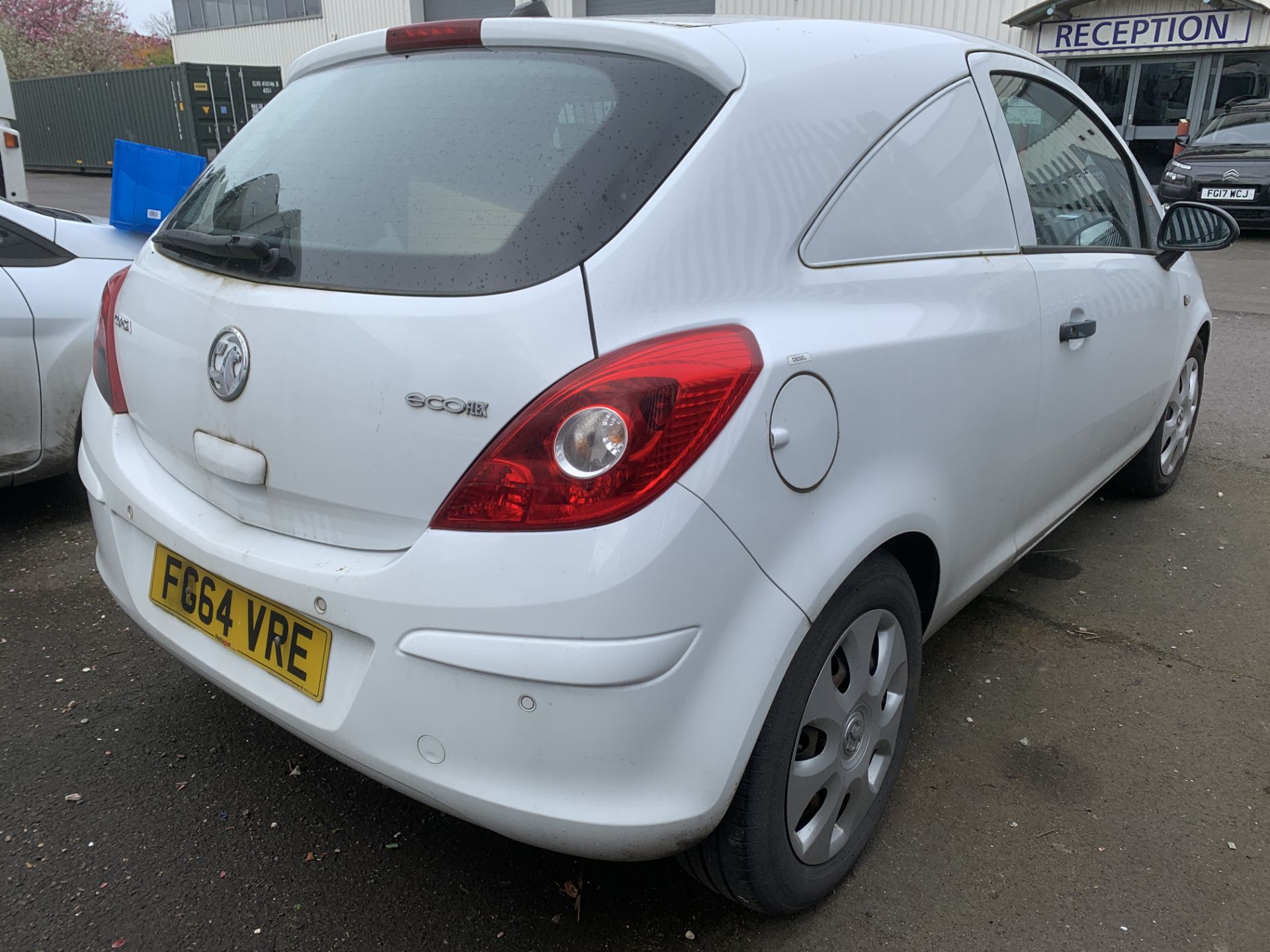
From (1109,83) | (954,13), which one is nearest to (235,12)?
(954,13)

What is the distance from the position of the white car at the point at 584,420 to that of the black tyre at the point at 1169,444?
197 centimetres

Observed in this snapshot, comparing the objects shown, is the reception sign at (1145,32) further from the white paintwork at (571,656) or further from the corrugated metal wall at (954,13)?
the white paintwork at (571,656)

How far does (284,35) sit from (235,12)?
2.74 metres

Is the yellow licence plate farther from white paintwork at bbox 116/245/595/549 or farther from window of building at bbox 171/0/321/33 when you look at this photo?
window of building at bbox 171/0/321/33

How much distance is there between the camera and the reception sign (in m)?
15.8

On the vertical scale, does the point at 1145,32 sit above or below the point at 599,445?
above

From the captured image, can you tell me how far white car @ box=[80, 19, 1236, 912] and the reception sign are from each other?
1723 cm

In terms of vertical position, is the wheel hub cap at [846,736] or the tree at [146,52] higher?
the tree at [146,52]

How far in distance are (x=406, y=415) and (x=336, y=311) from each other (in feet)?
0.77

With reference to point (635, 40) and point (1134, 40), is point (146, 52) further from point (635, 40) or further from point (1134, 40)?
point (635, 40)

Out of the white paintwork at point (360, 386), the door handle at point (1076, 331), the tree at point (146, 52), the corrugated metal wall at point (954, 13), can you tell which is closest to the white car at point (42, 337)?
the white paintwork at point (360, 386)

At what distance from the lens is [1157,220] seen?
3393 millimetres

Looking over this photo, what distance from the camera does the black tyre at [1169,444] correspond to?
385cm

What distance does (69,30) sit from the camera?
4331 centimetres
